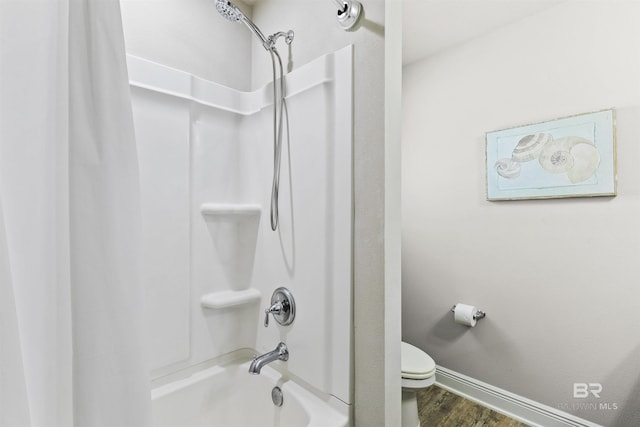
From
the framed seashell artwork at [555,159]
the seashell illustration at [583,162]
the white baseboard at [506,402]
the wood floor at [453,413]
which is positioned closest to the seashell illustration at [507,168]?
the framed seashell artwork at [555,159]

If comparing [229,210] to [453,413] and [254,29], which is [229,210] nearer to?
[254,29]

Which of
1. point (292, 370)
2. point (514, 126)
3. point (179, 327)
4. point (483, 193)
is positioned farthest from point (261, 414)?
point (514, 126)

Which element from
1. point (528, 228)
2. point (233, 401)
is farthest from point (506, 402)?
point (233, 401)

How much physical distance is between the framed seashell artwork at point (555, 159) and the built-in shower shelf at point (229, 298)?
169 cm

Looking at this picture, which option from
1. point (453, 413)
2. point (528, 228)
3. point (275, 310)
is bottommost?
point (453, 413)

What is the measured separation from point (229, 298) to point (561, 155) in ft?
6.65

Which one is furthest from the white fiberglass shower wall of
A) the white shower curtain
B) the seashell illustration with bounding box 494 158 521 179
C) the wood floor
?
the seashell illustration with bounding box 494 158 521 179

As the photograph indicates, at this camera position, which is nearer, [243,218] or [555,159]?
[243,218]

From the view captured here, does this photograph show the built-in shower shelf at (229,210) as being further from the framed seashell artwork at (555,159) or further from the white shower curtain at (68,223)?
the framed seashell artwork at (555,159)

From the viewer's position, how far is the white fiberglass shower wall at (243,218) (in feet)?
3.51

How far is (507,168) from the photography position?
6.50ft

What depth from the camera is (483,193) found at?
6.89 ft

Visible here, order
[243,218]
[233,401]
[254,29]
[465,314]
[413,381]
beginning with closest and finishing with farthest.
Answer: [254,29] < [233,401] < [243,218] < [413,381] < [465,314]

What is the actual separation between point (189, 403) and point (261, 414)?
11.7 inches
